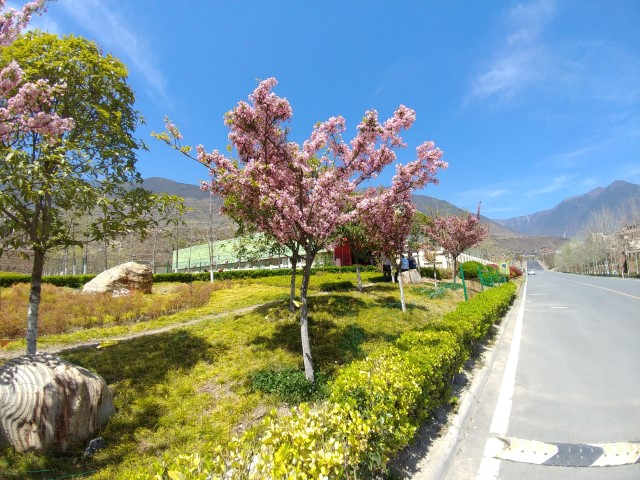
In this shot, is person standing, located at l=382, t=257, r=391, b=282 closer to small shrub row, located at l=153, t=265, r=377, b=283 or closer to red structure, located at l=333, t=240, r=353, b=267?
small shrub row, located at l=153, t=265, r=377, b=283

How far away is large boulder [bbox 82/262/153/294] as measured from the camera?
19344 millimetres

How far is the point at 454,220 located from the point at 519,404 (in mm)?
23572

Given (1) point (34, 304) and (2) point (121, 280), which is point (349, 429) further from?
(2) point (121, 280)

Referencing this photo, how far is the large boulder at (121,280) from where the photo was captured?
19.3 meters

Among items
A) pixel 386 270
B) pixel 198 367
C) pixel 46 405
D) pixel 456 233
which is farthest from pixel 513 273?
pixel 46 405

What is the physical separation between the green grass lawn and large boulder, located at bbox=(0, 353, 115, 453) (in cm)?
21

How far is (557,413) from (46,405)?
735cm

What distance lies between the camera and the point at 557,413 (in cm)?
531

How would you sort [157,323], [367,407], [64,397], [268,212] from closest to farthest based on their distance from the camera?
[367,407] < [64,397] < [268,212] < [157,323]

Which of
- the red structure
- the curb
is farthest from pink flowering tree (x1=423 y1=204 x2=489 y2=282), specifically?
the curb

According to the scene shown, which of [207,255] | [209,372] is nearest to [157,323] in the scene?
[209,372]

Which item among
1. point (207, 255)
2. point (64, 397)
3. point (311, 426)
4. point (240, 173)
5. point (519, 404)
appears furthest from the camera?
point (207, 255)

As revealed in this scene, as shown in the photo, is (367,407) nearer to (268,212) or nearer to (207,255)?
(268,212)

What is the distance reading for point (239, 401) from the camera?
242 inches
